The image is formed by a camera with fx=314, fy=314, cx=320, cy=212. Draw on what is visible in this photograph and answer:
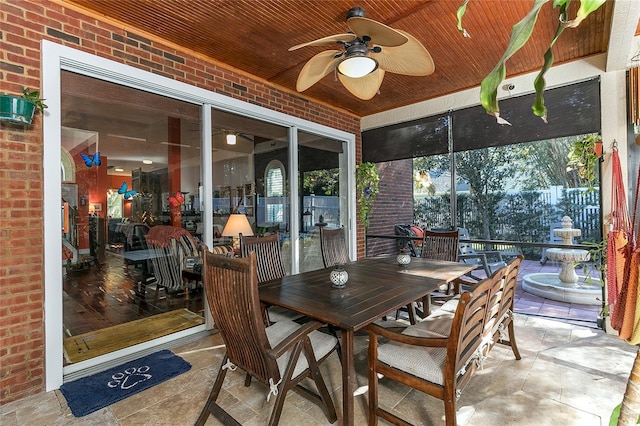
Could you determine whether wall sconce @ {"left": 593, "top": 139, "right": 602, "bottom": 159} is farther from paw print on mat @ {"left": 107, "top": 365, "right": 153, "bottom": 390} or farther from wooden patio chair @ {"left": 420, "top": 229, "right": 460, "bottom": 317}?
paw print on mat @ {"left": 107, "top": 365, "right": 153, "bottom": 390}

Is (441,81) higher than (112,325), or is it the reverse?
(441,81)

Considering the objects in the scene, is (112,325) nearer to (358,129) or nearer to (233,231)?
(233,231)

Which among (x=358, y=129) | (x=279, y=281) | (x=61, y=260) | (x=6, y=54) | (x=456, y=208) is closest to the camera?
(x=6, y=54)

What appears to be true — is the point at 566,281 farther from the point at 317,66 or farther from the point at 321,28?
the point at 321,28

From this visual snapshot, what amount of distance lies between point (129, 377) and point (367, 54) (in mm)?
2935

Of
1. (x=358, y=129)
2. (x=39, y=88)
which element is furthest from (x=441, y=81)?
(x=39, y=88)

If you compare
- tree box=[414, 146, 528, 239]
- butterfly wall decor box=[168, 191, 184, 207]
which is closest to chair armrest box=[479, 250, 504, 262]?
tree box=[414, 146, 528, 239]

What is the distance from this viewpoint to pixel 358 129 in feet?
17.5

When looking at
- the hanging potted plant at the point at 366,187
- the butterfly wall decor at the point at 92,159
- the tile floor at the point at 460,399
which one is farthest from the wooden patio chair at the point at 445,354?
the hanging potted plant at the point at 366,187

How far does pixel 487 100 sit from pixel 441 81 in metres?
3.66

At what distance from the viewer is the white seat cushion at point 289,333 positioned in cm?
175

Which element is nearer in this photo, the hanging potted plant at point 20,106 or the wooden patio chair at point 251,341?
the wooden patio chair at point 251,341

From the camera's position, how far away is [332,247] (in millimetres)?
3623

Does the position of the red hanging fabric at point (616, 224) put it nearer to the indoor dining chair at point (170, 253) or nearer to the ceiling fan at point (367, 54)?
the ceiling fan at point (367, 54)
